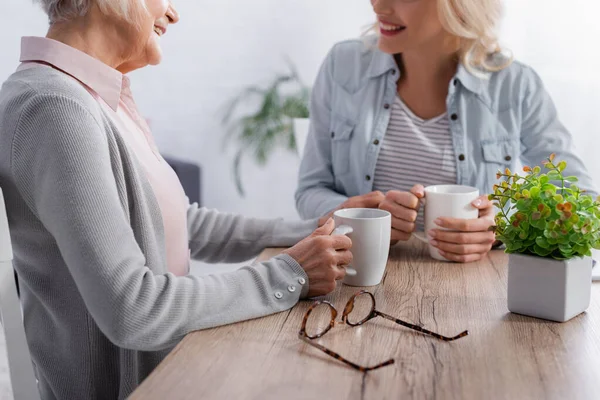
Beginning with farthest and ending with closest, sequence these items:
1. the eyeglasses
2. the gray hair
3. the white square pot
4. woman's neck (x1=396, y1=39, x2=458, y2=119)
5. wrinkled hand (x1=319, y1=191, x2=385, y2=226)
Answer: woman's neck (x1=396, y1=39, x2=458, y2=119) → wrinkled hand (x1=319, y1=191, x2=385, y2=226) → the gray hair → the white square pot → the eyeglasses

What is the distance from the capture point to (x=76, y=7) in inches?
47.1

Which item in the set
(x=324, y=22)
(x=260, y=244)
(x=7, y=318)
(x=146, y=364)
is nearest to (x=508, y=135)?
(x=260, y=244)

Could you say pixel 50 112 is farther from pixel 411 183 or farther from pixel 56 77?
pixel 411 183

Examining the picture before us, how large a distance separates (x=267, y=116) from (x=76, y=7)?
269cm

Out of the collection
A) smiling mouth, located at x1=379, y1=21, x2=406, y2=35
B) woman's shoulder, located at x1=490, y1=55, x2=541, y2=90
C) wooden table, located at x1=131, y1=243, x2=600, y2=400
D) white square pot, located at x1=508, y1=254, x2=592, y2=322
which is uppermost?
smiling mouth, located at x1=379, y1=21, x2=406, y2=35

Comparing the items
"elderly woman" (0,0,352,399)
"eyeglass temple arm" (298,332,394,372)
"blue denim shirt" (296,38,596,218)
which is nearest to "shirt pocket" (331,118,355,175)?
"blue denim shirt" (296,38,596,218)

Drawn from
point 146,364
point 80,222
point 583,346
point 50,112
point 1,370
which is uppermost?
point 50,112

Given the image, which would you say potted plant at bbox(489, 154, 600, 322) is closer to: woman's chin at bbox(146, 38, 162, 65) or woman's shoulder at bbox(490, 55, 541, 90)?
woman's chin at bbox(146, 38, 162, 65)

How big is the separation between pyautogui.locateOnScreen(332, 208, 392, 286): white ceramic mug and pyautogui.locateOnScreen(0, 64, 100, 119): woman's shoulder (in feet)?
1.58

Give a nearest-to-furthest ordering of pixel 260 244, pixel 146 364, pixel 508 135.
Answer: pixel 146 364 → pixel 260 244 → pixel 508 135

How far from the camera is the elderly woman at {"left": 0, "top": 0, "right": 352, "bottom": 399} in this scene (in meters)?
1.01

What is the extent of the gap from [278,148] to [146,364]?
2.76 m

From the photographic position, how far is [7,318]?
1066 mm

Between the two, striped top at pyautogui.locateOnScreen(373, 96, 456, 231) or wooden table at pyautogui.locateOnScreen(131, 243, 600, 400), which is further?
striped top at pyautogui.locateOnScreen(373, 96, 456, 231)
